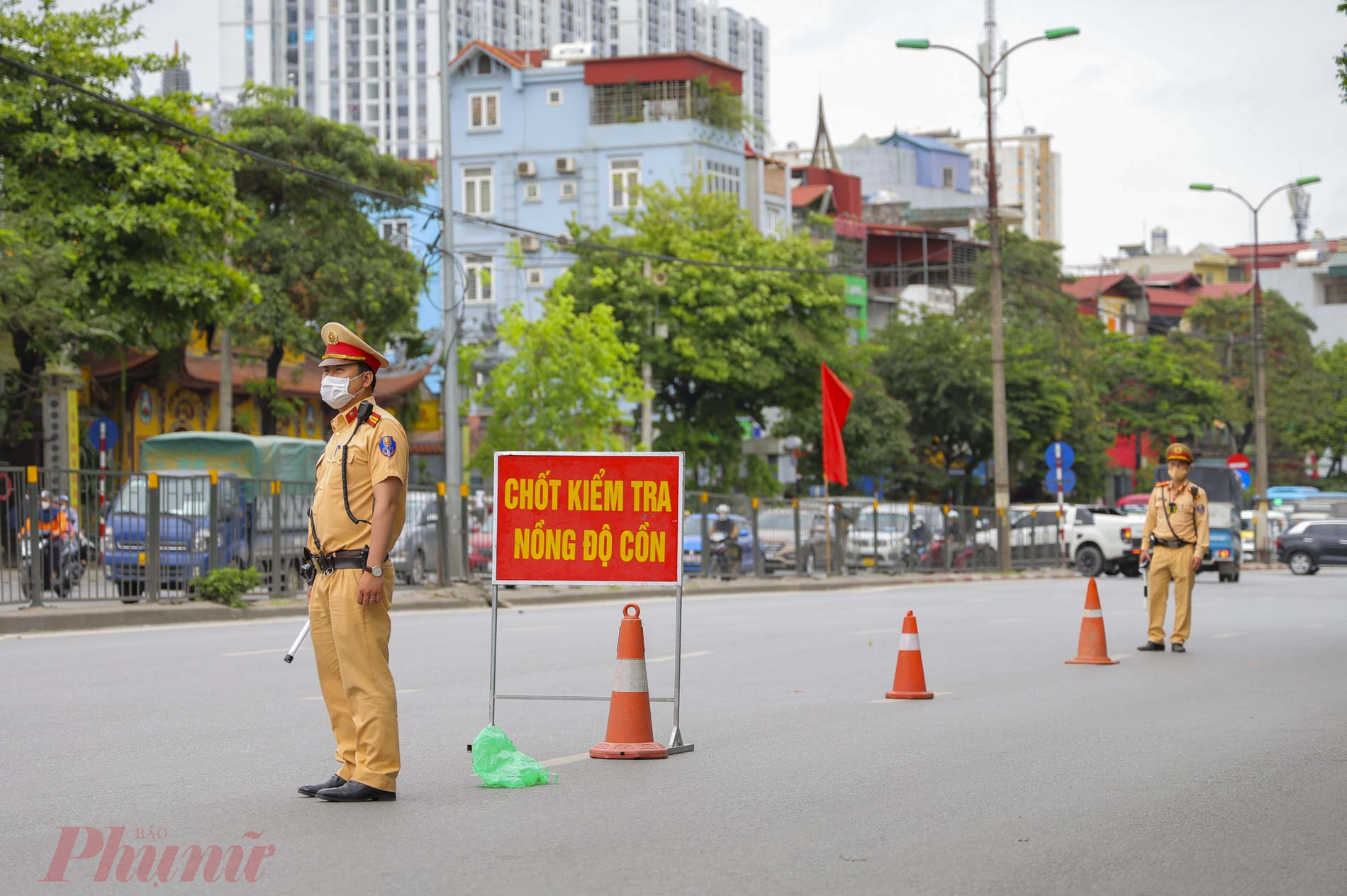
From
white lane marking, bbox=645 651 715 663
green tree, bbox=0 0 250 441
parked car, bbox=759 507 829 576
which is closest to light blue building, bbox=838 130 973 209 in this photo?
parked car, bbox=759 507 829 576

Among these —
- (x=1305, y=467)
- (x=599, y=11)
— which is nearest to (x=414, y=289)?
(x=1305, y=467)

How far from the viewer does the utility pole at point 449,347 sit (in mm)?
26359

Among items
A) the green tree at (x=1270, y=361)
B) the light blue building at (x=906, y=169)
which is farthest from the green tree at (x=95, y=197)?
the light blue building at (x=906, y=169)

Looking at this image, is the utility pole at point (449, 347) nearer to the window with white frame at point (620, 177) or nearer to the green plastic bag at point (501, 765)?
the green plastic bag at point (501, 765)

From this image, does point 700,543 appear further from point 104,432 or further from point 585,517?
point 585,517

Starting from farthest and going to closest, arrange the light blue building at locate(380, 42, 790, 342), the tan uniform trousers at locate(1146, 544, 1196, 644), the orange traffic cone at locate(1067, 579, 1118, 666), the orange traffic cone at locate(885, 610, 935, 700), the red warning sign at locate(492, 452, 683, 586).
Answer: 1. the light blue building at locate(380, 42, 790, 342)
2. the tan uniform trousers at locate(1146, 544, 1196, 644)
3. the orange traffic cone at locate(1067, 579, 1118, 666)
4. the orange traffic cone at locate(885, 610, 935, 700)
5. the red warning sign at locate(492, 452, 683, 586)

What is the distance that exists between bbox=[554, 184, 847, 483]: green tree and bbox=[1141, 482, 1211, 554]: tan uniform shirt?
33113mm

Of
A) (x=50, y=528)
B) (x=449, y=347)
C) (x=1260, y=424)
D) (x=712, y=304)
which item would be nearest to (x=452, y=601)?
(x=449, y=347)

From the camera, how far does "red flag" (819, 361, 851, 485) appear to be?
35.0 meters

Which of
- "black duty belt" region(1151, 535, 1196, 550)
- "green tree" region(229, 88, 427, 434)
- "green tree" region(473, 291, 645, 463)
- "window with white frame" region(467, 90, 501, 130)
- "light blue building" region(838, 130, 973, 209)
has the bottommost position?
"black duty belt" region(1151, 535, 1196, 550)

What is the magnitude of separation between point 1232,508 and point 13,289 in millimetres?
25764

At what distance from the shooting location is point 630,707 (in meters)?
8.82

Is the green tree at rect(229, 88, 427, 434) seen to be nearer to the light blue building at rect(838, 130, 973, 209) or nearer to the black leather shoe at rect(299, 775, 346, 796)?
the black leather shoe at rect(299, 775, 346, 796)

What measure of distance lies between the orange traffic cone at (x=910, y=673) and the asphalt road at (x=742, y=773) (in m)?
0.25
